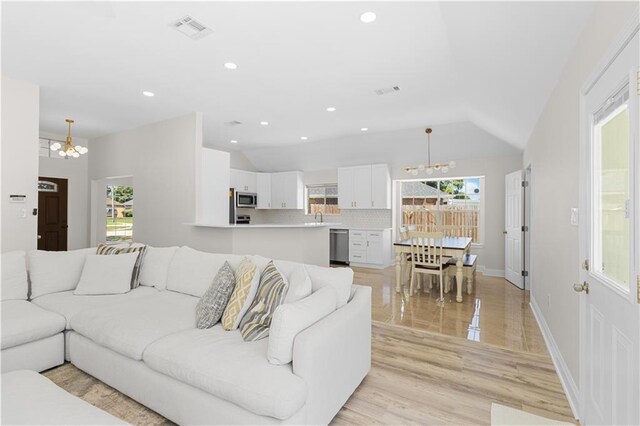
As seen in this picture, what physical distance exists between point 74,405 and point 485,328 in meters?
3.52

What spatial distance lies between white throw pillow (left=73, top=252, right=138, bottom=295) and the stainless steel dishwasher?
505 centimetres

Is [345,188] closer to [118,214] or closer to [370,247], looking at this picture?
[370,247]

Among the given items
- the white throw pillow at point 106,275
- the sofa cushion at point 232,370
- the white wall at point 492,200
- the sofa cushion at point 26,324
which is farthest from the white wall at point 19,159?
the white wall at point 492,200

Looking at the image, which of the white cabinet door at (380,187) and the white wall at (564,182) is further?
the white cabinet door at (380,187)

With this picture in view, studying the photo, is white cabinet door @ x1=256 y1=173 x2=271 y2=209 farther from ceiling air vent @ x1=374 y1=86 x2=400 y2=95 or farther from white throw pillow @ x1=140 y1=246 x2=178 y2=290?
white throw pillow @ x1=140 y1=246 x2=178 y2=290

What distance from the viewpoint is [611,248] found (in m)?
1.58

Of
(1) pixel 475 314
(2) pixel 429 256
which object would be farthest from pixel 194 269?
(1) pixel 475 314

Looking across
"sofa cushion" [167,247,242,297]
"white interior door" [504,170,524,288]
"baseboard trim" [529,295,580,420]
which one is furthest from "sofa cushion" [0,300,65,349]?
"white interior door" [504,170,524,288]

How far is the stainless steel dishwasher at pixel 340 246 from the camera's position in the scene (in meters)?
7.59

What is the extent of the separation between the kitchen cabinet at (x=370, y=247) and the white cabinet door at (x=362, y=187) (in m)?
0.63

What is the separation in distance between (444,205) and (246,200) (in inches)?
187

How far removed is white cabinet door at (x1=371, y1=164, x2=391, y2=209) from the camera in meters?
7.07

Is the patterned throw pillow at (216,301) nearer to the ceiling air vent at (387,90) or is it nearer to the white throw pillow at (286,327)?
the white throw pillow at (286,327)

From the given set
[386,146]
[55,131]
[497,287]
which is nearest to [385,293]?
[497,287]
